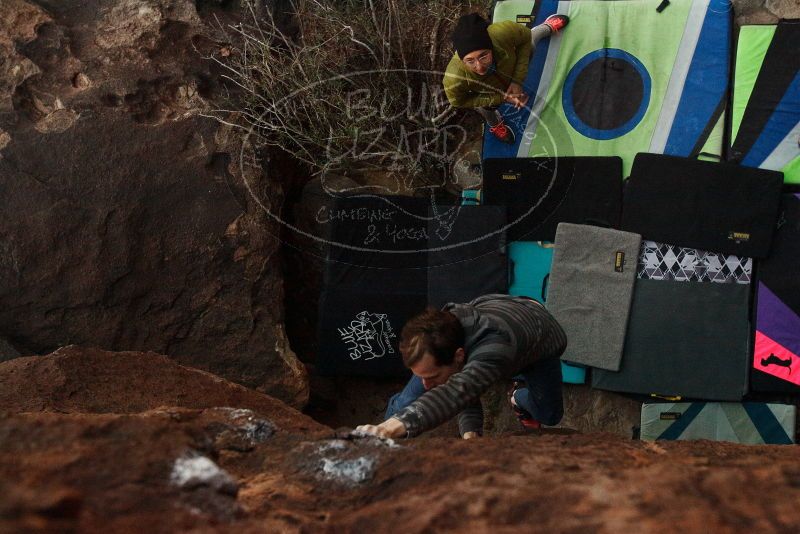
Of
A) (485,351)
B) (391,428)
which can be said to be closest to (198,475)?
(391,428)

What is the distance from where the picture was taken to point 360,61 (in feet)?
16.5

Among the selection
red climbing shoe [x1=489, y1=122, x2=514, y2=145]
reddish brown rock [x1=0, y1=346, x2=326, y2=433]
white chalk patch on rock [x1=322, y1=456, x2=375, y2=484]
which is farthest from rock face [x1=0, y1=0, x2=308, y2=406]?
white chalk patch on rock [x1=322, y1=456, x2=375, y2=484]

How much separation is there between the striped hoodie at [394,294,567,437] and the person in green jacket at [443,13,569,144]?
1479mm

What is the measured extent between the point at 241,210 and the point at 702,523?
141 inches

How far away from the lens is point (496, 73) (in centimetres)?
448

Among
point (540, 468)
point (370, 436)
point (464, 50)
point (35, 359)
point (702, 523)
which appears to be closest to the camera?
point (702, 523)

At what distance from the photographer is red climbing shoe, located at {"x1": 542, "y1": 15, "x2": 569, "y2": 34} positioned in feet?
15.4

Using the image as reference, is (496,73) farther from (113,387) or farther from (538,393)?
(113,387)

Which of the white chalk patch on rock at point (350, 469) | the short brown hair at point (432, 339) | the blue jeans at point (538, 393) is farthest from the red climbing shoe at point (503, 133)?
the white chalk patch on rock at point (350, 469)

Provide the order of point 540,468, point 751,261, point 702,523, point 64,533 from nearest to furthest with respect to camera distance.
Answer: point 64,533
point 702,523
point 540,468
point 751,261

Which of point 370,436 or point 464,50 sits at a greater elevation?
point 464,50

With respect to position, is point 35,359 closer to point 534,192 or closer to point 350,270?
point 350,270

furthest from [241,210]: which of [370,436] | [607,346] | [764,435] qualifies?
[764,435]

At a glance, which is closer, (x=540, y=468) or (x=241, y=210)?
(x=540, y=468)
